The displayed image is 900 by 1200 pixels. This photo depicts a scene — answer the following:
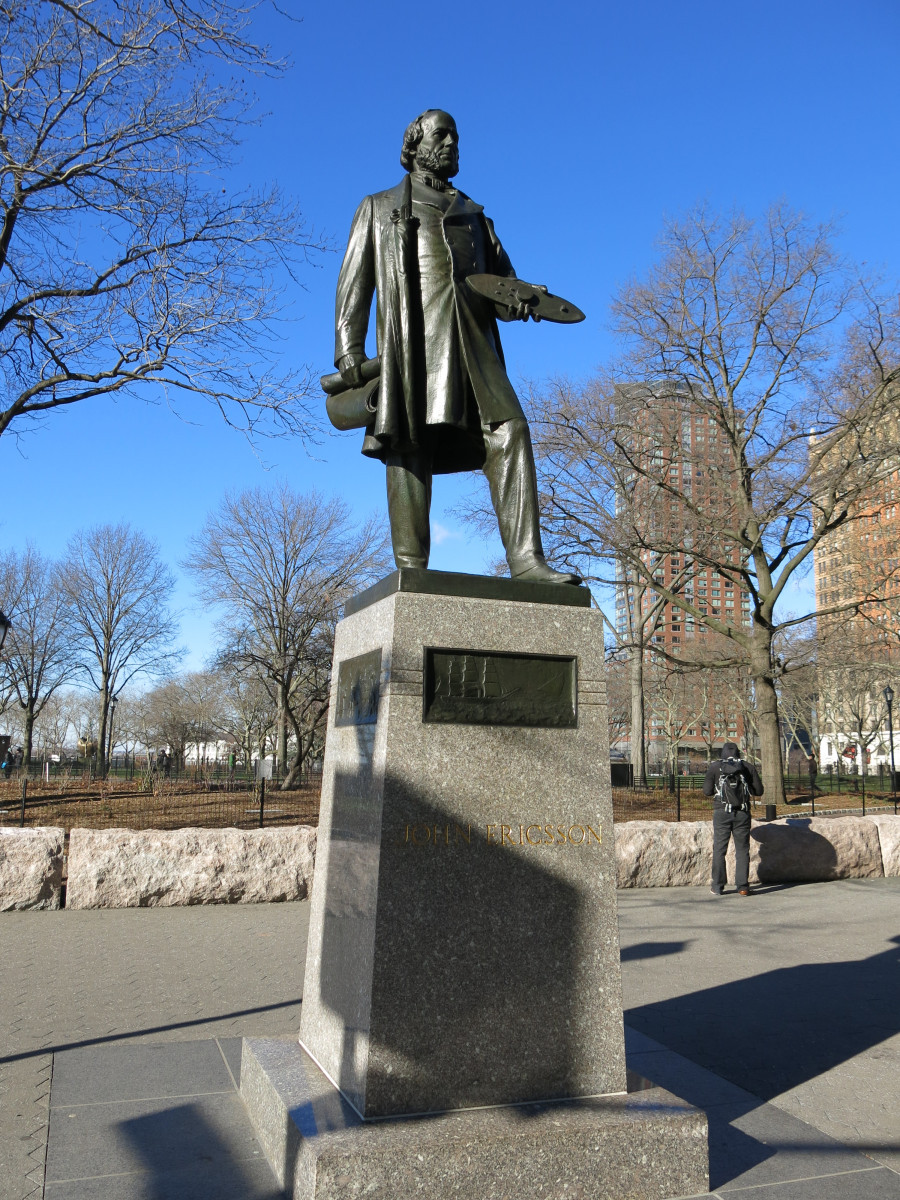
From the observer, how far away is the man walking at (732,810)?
1151 cm

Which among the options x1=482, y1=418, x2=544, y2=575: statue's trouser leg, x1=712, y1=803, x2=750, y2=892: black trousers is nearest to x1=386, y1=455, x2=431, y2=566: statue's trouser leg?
x1=482, y1=418, x2=544, y2=575: statue's trouser leg

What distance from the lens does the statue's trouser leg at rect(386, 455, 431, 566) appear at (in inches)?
187

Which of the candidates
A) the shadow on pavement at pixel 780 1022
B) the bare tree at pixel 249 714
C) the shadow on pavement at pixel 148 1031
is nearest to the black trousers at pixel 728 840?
the shadow on pavement at pixel 780 1022

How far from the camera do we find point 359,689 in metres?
4.35

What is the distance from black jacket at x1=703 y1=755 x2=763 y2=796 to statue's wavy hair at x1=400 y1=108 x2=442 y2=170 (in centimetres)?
869

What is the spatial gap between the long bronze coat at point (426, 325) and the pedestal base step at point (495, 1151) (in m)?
3.05

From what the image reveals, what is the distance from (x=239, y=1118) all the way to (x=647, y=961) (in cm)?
466

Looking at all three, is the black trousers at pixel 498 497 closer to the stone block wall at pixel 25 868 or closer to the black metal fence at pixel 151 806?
the stone block wall at pixel 25 868

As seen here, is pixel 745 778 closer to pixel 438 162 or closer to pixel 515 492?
pixel 515 492

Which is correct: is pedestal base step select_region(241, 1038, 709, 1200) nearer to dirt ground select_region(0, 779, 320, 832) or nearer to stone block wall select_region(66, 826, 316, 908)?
stone block wall select_region(66, 826, 316, 908)

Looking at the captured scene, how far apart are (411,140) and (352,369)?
1354 millimetres

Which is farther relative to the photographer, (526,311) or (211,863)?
(211,863)

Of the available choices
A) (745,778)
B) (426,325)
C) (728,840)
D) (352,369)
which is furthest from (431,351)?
(728,840)

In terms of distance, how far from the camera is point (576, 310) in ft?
16.2
